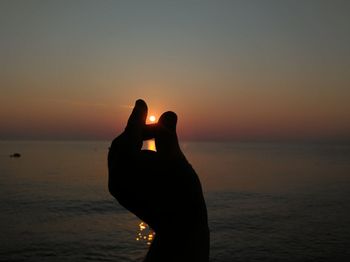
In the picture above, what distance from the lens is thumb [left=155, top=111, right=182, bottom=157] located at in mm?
3045

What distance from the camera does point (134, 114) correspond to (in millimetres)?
2877

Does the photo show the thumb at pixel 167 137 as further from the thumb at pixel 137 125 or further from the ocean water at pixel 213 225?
the ocean water at pixel 213 225

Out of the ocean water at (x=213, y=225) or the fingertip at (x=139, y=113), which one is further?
the ocean water at (x=213, y=225)

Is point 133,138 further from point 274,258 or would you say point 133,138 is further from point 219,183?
point 219,183

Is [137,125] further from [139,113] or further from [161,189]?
[161,189]

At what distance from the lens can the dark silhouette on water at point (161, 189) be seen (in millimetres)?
2865

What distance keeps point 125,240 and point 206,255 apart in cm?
3035

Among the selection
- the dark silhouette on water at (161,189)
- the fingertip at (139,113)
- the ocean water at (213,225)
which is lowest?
the ocean water at (213,225)

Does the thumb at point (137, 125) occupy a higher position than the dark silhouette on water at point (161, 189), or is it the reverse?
the thumb at point (137, 125)

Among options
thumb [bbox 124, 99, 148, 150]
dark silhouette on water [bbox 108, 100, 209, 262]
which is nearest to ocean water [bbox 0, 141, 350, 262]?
dark silhouette on water [bbox 108, 100, 209, 262]

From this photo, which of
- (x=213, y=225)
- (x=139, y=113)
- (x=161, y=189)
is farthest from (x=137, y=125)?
(x=213, y=225)

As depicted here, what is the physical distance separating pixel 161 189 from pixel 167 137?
0.43 m

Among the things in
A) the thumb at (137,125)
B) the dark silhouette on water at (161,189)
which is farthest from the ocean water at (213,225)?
the thumb at (137,125)

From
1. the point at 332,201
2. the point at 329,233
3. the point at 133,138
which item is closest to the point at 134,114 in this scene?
the point at 133,138
